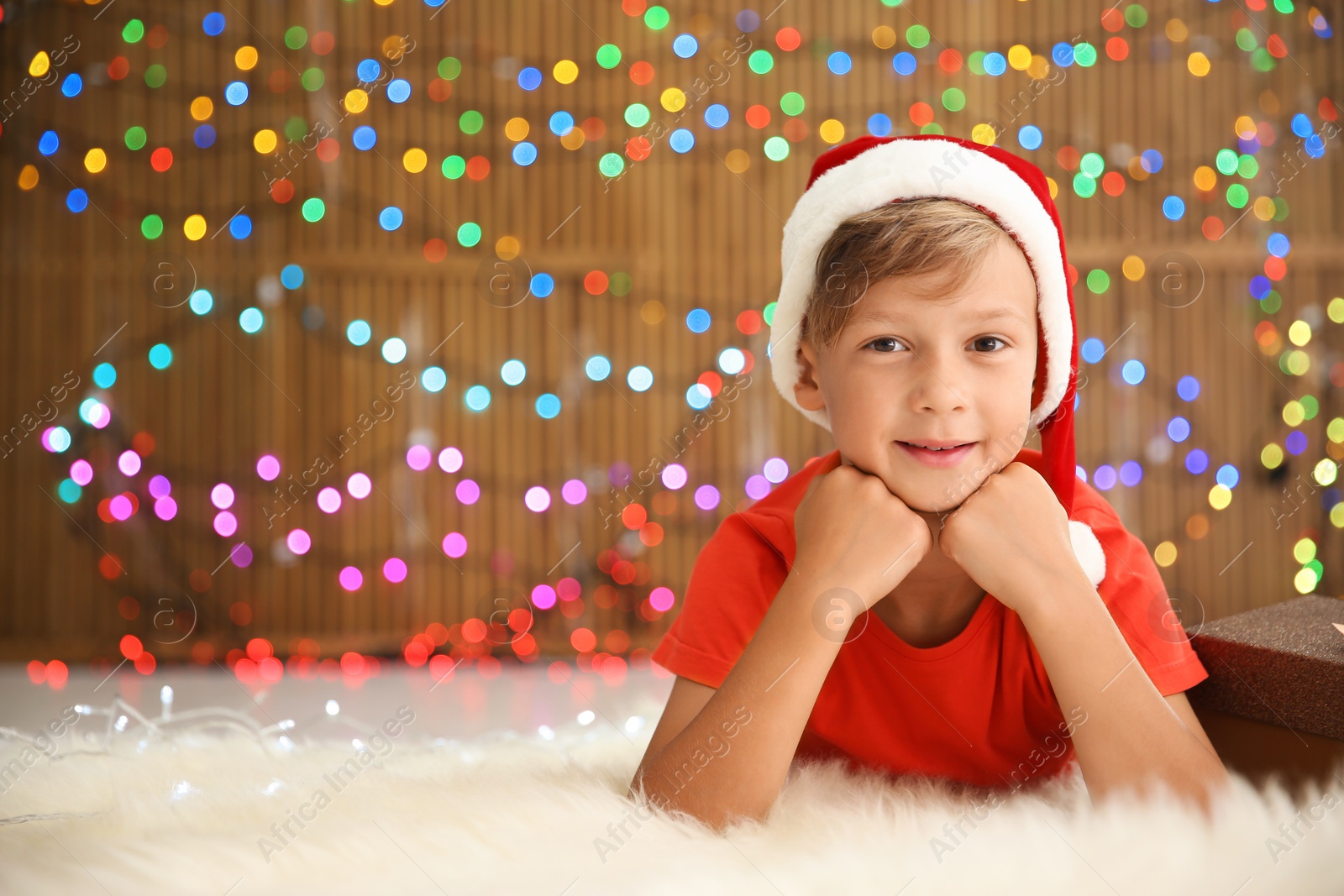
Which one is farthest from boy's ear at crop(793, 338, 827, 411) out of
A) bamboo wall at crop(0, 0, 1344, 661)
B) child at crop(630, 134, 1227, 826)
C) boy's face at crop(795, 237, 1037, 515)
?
bamboo wall at crop(0, 0, 1344, 661)

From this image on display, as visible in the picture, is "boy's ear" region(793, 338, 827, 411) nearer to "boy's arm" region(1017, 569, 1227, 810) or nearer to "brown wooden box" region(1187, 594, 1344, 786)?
"boy's arm" region(1017, 569, 1227, 810)

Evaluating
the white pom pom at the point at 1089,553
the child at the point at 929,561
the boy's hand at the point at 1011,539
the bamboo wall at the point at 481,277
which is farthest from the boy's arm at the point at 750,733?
the bamboo wall at the point at 481,277

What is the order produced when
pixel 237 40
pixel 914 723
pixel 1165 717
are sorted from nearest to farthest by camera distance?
pixel 1165 717, pixel 914 723, pixel 237 40

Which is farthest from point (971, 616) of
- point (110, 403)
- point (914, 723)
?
point (110, 403)

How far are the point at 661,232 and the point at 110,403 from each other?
146 cm

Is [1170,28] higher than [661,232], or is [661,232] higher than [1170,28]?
[1170,28]

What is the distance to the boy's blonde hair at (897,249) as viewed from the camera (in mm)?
722

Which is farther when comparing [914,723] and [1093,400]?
[1093,400]

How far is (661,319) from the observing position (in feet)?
7.32

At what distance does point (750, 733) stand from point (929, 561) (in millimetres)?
268

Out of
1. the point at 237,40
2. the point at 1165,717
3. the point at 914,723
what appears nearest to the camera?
the point at 1165,717

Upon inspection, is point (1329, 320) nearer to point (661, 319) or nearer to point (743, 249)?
point (743, 249)

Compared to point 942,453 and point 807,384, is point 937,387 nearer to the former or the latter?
point 942,453

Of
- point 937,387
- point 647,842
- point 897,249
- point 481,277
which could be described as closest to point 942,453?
point 937,387
